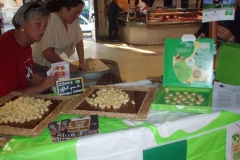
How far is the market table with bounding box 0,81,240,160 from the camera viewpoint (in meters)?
1.17

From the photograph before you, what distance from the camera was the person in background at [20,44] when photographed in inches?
70.6

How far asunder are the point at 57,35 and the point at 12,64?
35.2 inches

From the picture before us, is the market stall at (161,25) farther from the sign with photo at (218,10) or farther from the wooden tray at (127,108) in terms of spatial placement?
the wooden tray at (127,108)

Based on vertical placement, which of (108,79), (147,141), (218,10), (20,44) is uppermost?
(218,10)

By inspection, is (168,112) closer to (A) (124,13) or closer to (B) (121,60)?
(B) (121,60)

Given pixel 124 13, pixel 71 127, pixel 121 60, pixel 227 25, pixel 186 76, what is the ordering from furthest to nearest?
1. pixel 124 13
2. pixel 121 60
3. pixel 227 25
4. pixel 186 76
5. pixel 71 127

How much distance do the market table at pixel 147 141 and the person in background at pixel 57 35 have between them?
4.26 ft

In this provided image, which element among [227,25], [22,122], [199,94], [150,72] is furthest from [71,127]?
[150,72]

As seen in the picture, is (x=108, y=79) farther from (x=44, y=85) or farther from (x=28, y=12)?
(x=28, y=12)

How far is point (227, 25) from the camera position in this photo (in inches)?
100

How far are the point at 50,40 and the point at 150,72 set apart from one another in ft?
11.0

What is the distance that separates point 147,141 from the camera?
4.34 feet

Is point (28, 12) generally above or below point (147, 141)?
above

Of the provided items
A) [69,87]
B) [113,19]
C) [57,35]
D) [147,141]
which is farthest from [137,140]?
[113,19]
